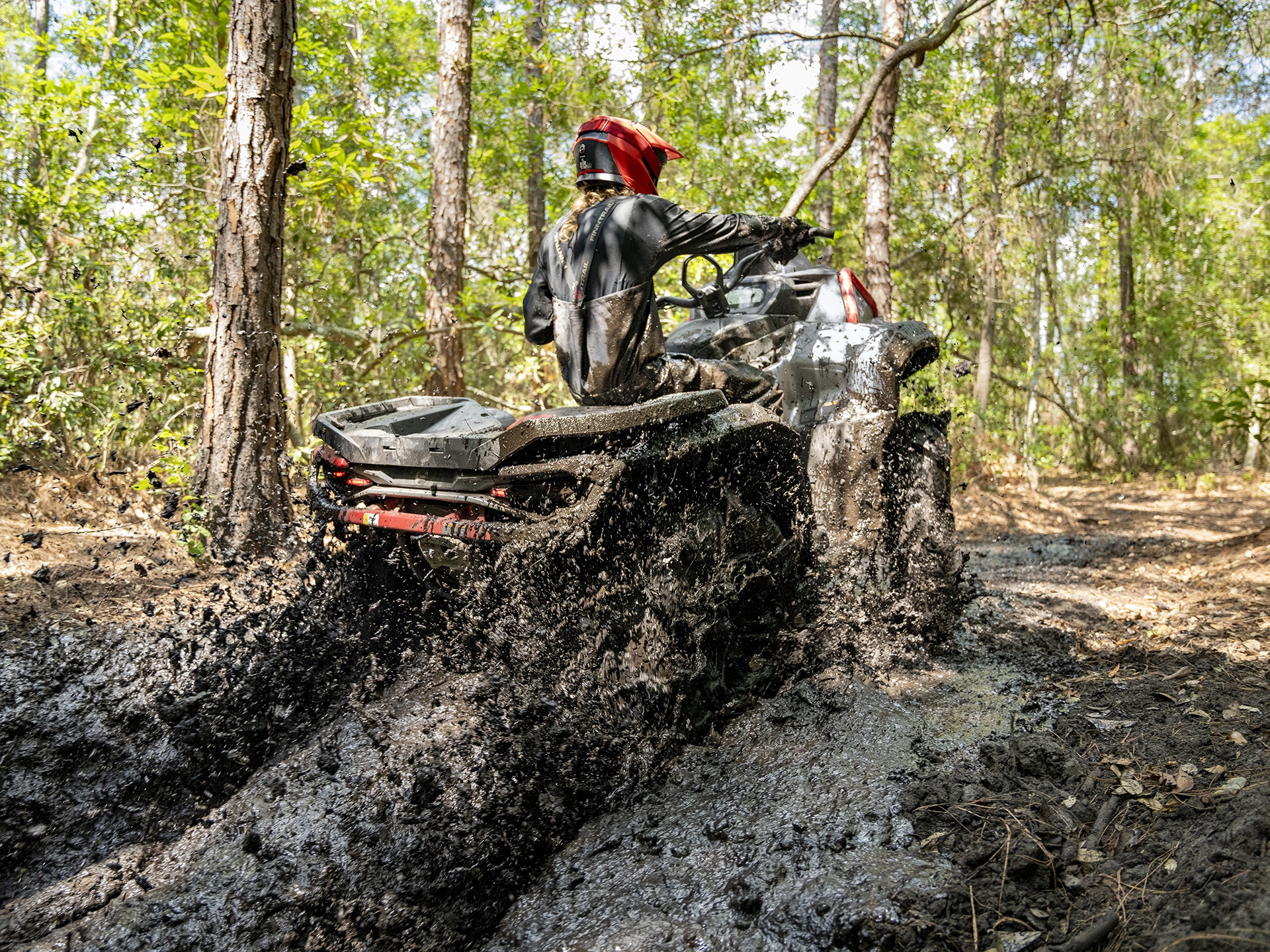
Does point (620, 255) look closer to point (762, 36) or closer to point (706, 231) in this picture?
Answer: point (706, 231)

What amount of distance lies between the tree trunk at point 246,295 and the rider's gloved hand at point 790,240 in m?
3.23

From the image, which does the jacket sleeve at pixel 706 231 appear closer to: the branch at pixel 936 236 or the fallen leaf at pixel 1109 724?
the fallen leaf at pixel 1109 724

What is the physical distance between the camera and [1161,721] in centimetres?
329

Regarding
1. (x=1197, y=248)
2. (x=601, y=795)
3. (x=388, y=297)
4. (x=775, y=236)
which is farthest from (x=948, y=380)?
(x=1197, y=248)

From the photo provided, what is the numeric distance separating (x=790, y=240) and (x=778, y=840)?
293 centimetres

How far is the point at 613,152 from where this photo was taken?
3887 mm

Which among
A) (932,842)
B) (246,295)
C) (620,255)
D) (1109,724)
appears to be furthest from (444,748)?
(246,295)

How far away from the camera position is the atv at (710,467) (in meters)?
3.14

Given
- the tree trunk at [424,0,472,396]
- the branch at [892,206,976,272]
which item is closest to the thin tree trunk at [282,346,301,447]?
the tree trunk at [424,0,472,396]

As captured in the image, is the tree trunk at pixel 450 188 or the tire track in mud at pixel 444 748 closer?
the tire track in mud at pixel 444 748

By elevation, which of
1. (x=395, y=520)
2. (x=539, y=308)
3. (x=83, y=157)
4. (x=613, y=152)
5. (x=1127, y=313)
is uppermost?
(x=83, y=157)

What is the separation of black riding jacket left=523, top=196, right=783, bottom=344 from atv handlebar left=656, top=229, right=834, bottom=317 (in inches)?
10.0

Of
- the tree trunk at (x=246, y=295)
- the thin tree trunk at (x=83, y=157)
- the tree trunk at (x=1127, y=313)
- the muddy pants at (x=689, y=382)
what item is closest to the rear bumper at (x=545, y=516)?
the muddy pants at (x=689, y=382)

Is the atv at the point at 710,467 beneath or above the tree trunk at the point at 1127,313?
beneath
